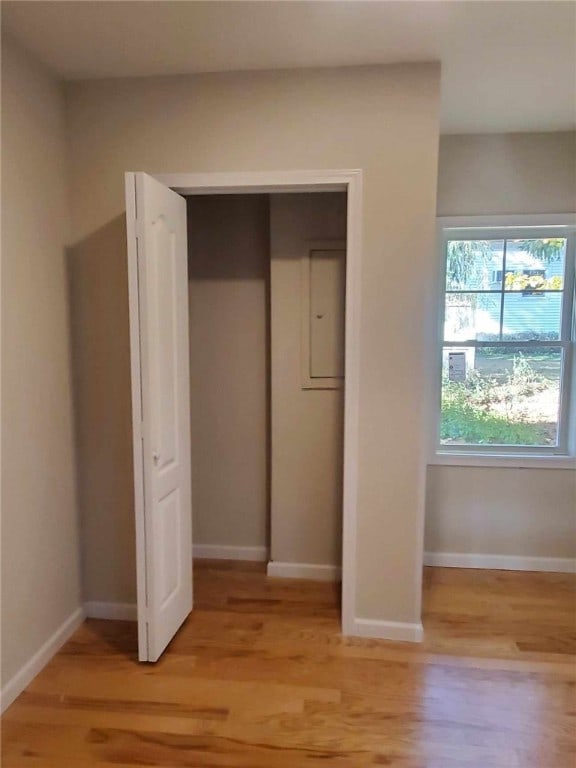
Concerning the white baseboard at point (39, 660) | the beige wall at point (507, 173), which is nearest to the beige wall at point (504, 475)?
the beige wall at point (507, 173)

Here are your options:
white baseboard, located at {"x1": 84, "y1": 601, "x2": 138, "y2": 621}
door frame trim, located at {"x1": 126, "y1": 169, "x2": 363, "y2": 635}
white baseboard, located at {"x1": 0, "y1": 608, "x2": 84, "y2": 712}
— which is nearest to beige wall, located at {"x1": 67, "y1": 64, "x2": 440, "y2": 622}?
door frame trim, located at {"x1": 126, "y1": 169, "x2": 363, "y2": 635}

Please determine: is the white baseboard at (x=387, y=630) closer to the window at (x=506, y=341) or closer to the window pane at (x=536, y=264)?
the window at (x=506, y=341)

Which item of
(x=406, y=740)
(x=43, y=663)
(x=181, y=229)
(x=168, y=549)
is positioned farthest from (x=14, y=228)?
(x=406, y=740)

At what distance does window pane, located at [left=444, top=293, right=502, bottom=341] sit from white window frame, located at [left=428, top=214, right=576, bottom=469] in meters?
0.06

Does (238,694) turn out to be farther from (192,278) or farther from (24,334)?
(192,278)

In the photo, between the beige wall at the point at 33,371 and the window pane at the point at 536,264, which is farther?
the window pane at the point at 536,264

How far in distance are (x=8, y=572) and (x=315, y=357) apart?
1.86 meters

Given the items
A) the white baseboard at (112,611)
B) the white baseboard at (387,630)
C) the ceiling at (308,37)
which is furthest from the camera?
the white baseboard at (112,611)

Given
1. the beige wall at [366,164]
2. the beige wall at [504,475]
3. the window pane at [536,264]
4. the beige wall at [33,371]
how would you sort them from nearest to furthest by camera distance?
the beige wall at [33,371]
the beige wall at [366,164]
the beige wall at [504,475]
the window pane at [536,264]

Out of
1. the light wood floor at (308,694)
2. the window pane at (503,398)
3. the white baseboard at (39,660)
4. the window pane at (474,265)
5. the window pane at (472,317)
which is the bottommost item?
the light wood floor at (308,694)

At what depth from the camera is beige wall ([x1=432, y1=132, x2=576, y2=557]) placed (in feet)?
10.2

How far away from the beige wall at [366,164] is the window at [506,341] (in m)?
1.00

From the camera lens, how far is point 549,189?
3111 mm

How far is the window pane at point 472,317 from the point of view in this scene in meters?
3.27
